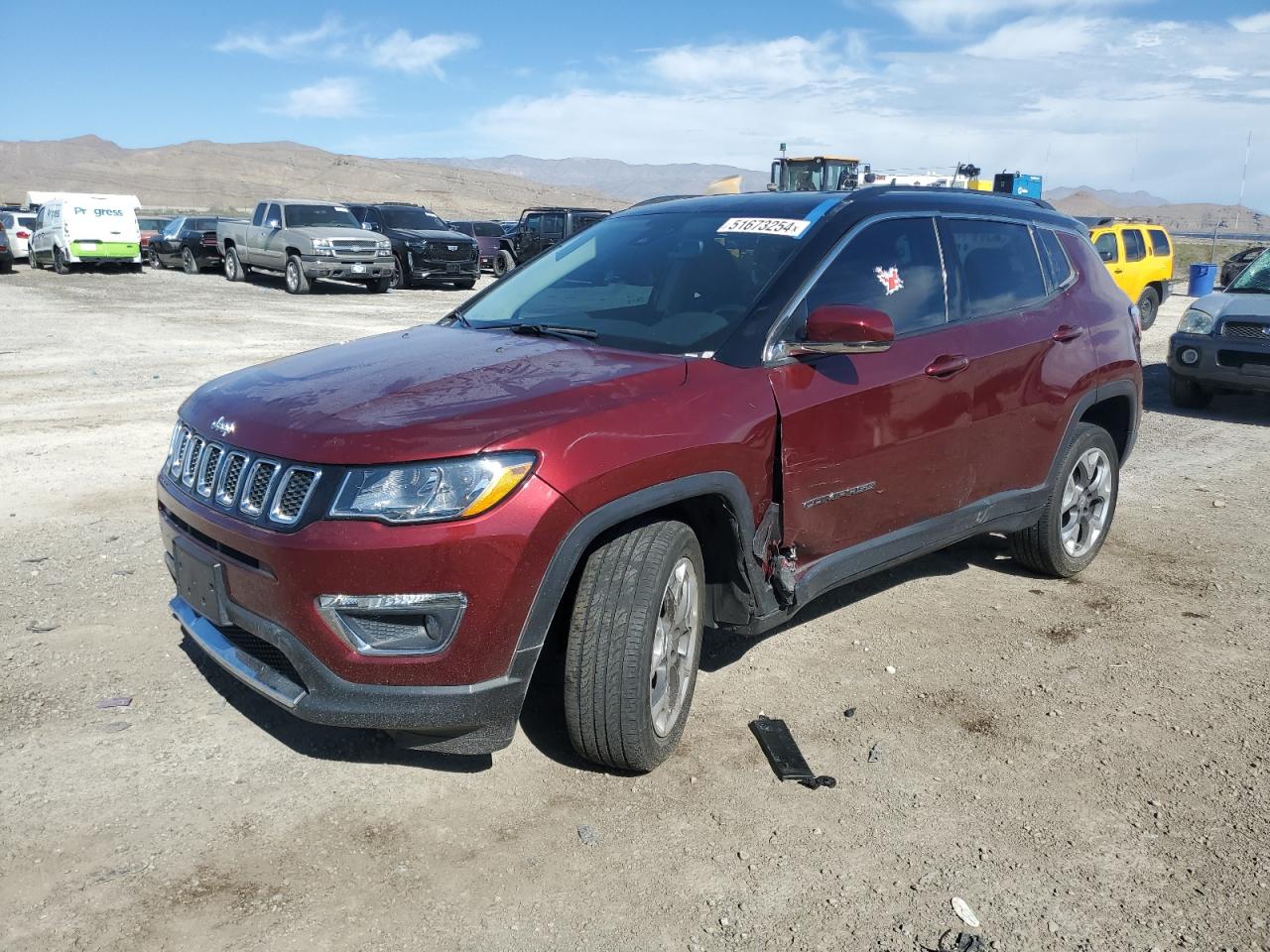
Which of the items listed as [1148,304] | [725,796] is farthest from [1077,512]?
[1148,304]

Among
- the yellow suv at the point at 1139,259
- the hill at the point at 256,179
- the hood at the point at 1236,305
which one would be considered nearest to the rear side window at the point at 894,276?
the hood at the point at 1236,305

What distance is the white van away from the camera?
27484 millimetres

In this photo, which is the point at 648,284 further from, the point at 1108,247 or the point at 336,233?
the point at 336,233

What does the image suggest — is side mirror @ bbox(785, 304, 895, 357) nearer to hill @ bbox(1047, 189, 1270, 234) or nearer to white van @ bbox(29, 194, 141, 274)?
white van @ bbox(29, 194, 141, 274)

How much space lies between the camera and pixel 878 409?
400 centimetres

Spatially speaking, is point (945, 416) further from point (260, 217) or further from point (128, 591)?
point (260, 217)

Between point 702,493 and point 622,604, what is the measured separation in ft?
1.50

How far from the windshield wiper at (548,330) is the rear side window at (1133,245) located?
16.1 metres

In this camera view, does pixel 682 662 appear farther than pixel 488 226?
No

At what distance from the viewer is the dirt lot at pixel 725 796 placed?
2805 mm

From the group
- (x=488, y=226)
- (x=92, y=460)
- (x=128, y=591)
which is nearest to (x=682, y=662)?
(x=128, y=591)

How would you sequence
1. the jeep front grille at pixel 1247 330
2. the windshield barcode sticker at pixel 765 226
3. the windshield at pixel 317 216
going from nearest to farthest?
the windshield barcode sticker at pixel 765 226
the jeep front grille at pixel 1247 330
the windshield at pixel 317 216

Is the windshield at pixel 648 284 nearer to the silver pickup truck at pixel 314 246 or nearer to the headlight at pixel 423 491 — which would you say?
the headlight at pixel 423 491

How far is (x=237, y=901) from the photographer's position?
2.81 m
